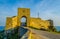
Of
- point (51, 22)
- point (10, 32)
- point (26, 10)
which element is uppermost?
point (26, 10)

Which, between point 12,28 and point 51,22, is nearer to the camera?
point 12,28

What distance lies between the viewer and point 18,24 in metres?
30.9

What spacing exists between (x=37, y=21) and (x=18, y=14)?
4399 millimetres

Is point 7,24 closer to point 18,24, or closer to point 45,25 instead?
point 18,24

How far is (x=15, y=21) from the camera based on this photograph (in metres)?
30.7

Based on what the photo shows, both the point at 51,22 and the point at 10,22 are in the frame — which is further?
the point at 51,22

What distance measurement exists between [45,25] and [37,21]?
233 centimetres

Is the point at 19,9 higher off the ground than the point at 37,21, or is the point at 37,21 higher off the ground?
the point at 19,9

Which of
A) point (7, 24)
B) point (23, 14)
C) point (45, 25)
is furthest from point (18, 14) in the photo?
point (45, 25)

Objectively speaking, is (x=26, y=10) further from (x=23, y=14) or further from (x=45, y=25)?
(x=45, y=25)

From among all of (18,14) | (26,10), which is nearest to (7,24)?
(18,14)

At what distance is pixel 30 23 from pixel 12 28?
4009 mm

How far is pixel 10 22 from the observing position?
3000 cm

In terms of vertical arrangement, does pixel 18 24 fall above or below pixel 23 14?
below
